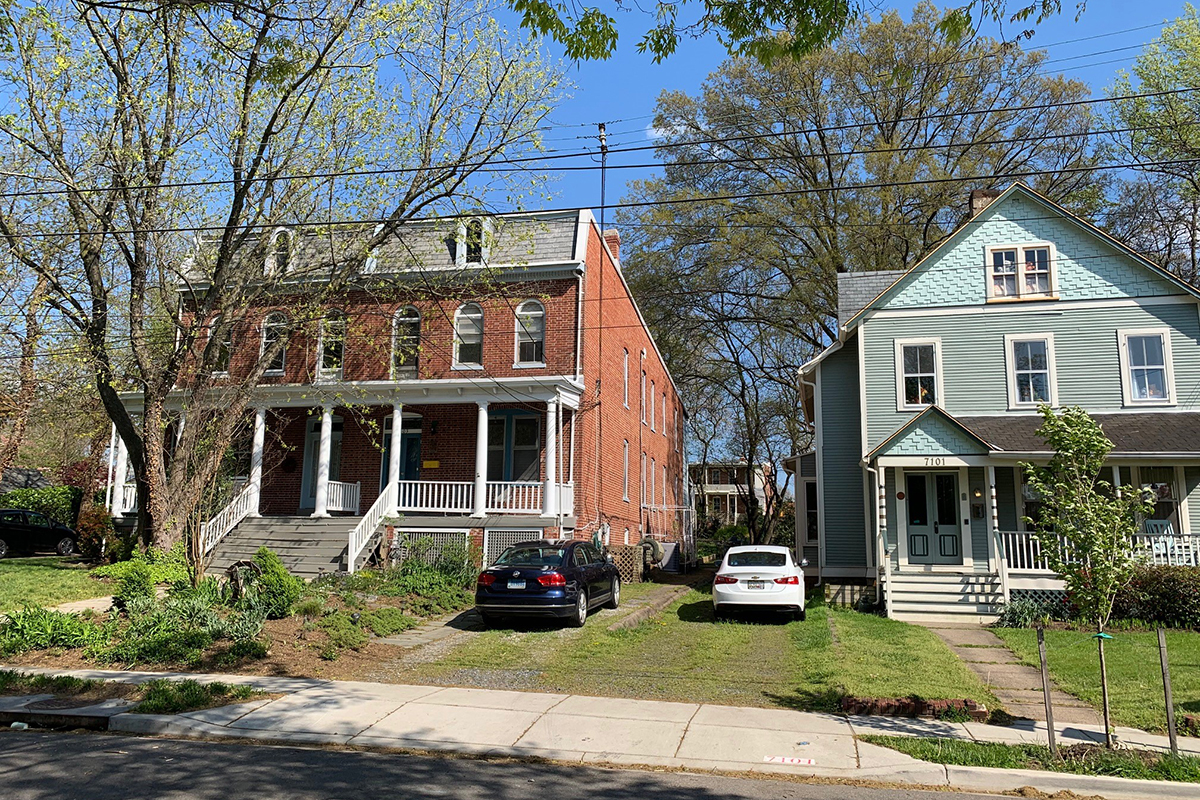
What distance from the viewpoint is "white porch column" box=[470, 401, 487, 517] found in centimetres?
2000

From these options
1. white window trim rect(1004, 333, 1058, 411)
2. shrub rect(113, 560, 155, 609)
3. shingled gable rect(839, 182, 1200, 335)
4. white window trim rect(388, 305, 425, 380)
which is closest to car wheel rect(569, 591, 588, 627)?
shrub rect(113, 560, 155, 609)

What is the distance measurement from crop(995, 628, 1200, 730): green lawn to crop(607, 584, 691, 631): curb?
6502 millimetres

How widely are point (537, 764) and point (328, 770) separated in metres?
1.80

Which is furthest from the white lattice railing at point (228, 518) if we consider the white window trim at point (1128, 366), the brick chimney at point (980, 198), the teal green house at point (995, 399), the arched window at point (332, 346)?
the white window trim at point (1128, 366)

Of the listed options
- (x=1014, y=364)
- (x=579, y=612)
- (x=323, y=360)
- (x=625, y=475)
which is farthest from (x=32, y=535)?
(x=1014, y=364)

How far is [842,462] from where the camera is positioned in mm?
21391

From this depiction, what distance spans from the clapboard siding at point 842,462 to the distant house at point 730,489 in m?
19.6

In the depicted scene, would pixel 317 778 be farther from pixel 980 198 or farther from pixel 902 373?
pixel 980 198

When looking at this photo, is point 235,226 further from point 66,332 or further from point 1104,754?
point 1104,754

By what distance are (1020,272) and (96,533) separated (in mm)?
24575

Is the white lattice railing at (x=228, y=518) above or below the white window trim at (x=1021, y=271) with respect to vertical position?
below

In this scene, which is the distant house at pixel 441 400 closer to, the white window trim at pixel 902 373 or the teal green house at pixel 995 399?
the teal green house at pixel 995 399

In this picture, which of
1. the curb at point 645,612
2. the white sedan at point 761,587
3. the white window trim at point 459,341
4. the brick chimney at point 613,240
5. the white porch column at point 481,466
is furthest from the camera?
the brick chimney at point 613,240

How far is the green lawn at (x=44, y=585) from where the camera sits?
15223 millimetres
